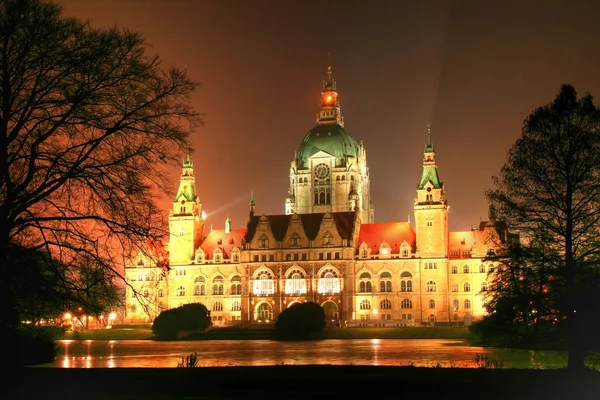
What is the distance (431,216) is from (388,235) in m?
7.67

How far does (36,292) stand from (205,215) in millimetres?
125964

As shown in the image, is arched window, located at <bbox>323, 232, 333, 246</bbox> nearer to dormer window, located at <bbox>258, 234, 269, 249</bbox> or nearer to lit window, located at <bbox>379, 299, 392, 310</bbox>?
dormer window, located at <bbox>258, 234, 269, 249</bbox>

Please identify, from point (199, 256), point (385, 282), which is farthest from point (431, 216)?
point (199, 256)

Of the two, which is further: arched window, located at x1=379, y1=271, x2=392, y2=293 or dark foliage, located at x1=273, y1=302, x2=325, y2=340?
arched window, located at x1=379, y1=271, x2=392, y2=293

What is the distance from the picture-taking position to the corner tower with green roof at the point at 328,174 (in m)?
155

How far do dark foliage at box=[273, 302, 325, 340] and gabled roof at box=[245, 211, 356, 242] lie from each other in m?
37.0

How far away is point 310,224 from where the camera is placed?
131750 mm

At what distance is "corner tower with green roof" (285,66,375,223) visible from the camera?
155 meters

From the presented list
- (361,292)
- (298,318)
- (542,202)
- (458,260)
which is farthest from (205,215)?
(542,202)

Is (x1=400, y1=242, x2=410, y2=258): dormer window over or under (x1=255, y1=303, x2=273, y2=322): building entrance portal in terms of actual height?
over

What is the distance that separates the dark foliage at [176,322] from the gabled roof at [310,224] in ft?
120

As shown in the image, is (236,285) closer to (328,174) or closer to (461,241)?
(328,174)

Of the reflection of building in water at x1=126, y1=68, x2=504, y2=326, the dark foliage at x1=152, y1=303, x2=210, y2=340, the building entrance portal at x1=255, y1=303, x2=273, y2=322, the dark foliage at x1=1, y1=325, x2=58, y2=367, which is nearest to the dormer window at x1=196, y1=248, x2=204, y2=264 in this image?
the reflection of building in water at x1=126, y1=68, x2=504, y2=326

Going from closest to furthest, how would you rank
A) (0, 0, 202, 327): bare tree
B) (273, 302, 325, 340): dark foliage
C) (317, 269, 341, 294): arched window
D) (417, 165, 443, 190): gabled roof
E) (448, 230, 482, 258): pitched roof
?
(0, 0, 202, 327): bare tree, (273, 302, 325, 340): dark foliage, (317, 269, 341, 294): arched window, (448, 230, 482, 258): pitched roof, (417, 165, 443, 190): gabled roof
